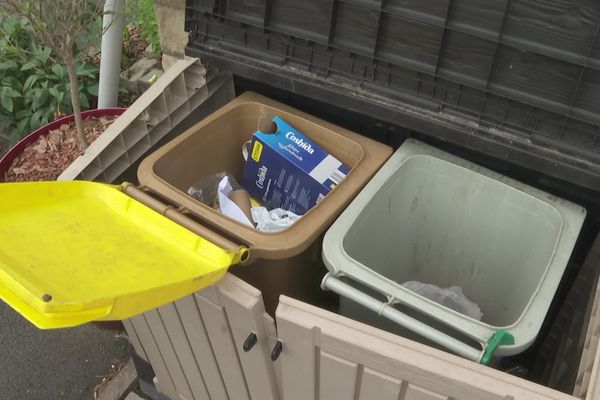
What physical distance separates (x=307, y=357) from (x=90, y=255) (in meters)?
0.43

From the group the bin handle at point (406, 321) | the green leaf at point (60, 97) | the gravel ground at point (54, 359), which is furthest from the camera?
the green leaf at point (60, 97)

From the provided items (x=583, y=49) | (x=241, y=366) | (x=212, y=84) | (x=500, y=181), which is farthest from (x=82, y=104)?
(x=583, y=49)

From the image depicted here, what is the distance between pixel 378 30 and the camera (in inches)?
46.7

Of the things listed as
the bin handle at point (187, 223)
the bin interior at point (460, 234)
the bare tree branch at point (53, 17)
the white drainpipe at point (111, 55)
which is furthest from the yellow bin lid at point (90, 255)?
the white drainpipe at point (111, 55)

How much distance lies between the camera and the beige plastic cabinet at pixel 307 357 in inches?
34.0

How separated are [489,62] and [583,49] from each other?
0.56ft

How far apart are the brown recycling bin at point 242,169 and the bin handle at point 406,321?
13 centimetres

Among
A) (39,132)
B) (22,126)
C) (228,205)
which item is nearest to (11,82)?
(22,126)

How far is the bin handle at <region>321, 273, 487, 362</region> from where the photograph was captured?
0.95 meters

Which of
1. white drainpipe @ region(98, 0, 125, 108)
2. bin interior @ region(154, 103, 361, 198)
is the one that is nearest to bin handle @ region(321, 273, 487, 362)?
bin interior @ region(154, 103, 361, 198)

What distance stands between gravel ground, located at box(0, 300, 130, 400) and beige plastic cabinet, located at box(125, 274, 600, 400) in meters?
0.53

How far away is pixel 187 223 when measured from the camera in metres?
1.11

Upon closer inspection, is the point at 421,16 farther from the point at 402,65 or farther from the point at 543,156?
the point at 543,156

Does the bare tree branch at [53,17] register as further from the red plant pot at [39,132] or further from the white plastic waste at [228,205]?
the white plastic waste at [228,205]
